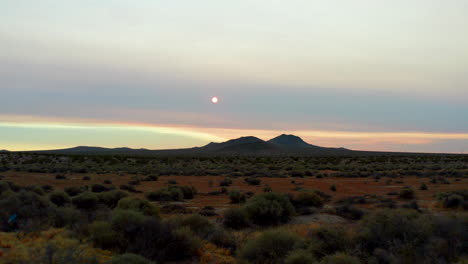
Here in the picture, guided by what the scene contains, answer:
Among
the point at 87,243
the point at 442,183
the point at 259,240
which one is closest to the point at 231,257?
the point at 259,240

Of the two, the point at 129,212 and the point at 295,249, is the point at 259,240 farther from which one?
the point at 129,212

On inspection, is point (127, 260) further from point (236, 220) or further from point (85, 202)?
point (85, 202)

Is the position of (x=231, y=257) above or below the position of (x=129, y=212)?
below

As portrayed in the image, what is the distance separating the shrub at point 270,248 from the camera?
8992 millimetres

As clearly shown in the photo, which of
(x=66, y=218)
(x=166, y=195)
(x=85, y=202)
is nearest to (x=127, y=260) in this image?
(x=66, y=218)

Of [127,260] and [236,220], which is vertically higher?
[127,260]

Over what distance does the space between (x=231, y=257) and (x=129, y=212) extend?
3.10 meters

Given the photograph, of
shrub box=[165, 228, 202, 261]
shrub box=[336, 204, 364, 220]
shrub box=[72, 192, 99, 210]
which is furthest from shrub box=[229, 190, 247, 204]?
shrub box=[165, 228, 202, 261]

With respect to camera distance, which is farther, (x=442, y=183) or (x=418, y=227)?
(x=442, y=183)

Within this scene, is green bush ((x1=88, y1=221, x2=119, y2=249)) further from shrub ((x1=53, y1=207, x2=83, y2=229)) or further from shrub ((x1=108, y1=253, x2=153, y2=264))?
shrub ((x1=108, y1=253, x2=153, y2=264))

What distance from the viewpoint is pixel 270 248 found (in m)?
9.23

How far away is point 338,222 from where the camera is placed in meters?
14.7

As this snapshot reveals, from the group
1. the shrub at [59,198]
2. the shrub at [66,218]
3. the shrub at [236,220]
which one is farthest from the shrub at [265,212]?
the shrub at [59,198]

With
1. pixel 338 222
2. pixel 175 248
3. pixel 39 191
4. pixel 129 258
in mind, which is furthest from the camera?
pixel 39 191
